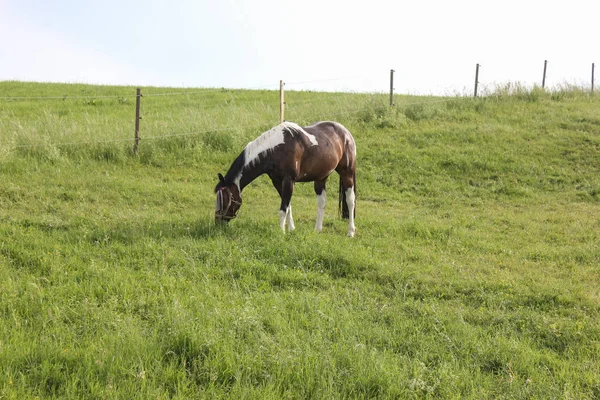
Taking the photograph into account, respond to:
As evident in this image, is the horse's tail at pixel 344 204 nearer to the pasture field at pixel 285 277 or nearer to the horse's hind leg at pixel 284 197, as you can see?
the pasture field at pixel 285 277

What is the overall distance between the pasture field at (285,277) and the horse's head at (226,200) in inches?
8.7

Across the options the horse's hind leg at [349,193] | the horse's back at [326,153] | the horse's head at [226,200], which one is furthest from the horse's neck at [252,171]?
the horse's hind leg at [349,193]

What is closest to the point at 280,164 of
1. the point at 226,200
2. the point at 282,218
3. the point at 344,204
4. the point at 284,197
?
the point at 284,197

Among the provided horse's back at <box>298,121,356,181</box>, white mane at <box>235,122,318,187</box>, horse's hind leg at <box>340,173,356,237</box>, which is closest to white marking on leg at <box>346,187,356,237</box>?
horse's hind leg at <box>340,173,356,237</box>

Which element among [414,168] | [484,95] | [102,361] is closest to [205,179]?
[414,168]

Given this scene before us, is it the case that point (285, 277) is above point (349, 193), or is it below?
below

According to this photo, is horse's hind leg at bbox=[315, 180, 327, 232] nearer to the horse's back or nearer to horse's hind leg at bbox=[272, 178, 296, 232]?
the horse's back

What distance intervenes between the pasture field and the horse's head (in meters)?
0.22

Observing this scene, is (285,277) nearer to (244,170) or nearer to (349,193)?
(244,170)

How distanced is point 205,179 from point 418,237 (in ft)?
18.8

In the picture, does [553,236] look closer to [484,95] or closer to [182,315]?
[182,315]

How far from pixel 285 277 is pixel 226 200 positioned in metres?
2.02

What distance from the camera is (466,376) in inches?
145

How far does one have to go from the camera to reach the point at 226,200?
7.22 metres
